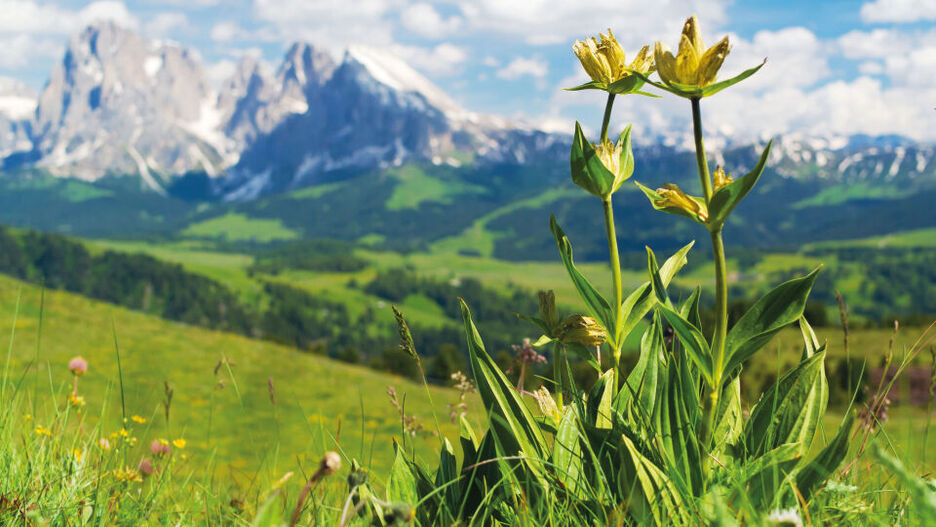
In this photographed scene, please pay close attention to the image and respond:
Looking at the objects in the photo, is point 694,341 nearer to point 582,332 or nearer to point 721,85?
point 582,332

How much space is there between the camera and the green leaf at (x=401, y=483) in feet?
9.32

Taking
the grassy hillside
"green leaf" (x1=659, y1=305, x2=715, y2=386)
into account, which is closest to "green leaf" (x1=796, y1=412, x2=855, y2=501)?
"green leaf" (x1=659, y1=305, x2=715, y2=386)

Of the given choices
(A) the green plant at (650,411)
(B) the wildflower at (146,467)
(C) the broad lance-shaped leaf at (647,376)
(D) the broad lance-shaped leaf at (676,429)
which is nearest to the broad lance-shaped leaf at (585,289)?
(A) the green plant at (650,411)

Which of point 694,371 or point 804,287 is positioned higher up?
point 804,287

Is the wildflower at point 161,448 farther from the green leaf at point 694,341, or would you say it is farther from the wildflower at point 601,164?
the green leaf at point 694,341

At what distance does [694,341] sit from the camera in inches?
96.6

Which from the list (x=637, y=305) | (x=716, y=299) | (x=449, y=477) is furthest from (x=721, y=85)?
(x=449, y=477)

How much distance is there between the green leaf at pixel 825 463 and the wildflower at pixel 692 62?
1.39m

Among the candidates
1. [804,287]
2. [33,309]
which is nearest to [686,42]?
[804,287]

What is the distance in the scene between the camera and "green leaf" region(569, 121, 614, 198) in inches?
107

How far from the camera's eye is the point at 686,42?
2.39 metres

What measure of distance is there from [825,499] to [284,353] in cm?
5472

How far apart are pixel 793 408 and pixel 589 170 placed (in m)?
1.39

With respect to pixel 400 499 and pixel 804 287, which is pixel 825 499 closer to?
pixel 804 287
